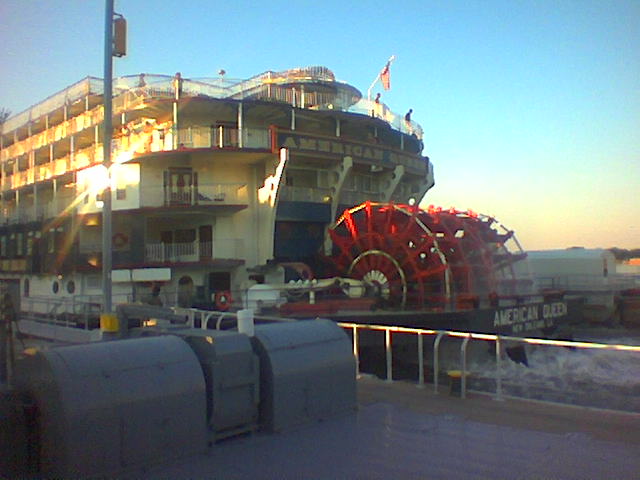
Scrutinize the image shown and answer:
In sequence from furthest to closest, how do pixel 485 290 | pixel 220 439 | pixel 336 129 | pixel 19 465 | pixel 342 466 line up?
pixel 336 129, pixel 485 290, pixel 220 439, pixel 342 466, pixel 19 465

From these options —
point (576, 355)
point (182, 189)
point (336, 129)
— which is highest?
point (336, 129)

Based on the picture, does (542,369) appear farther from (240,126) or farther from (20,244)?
(20,244)

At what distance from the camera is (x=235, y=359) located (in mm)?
5844

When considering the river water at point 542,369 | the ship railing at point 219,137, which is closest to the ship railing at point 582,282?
the river water at point 542,369

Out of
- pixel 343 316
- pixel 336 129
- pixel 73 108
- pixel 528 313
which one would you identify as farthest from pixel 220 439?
pixel 73 108

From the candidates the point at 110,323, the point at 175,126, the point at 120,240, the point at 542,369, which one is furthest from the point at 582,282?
the point at 110,323

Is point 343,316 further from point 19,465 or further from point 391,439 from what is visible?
point 19,465

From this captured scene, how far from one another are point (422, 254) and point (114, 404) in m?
16.0

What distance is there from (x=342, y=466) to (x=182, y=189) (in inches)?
621

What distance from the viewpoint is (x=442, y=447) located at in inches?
226

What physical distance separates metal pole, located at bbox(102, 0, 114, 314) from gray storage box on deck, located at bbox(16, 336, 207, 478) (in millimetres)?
5431

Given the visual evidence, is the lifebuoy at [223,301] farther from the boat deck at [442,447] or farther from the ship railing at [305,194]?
the boat deck at [442,447]

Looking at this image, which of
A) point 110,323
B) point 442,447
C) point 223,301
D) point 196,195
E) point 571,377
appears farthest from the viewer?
point 196,195

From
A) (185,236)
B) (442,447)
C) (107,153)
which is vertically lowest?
(442,447)
